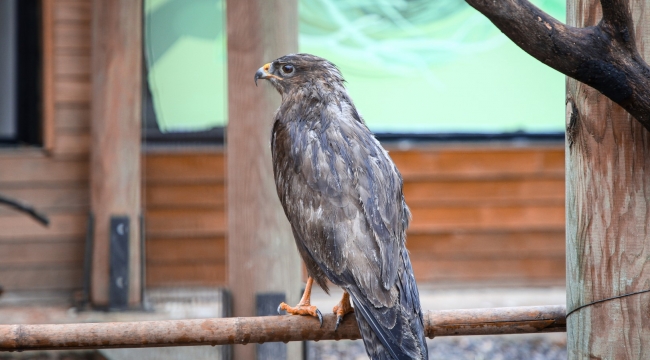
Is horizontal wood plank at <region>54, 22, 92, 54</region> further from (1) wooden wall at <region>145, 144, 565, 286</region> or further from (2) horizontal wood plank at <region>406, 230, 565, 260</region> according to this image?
(2) horizontal wood plank at <region>406, 230, 565, 260</region>

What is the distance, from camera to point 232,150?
288 centimetres

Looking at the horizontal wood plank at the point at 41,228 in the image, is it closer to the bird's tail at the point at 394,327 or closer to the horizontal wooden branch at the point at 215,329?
the horizontal wooden branch at the point at 215,329

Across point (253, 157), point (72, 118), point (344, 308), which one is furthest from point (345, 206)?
point (72, 118)

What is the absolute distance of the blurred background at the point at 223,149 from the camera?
5031 mm

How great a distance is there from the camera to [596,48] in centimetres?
163

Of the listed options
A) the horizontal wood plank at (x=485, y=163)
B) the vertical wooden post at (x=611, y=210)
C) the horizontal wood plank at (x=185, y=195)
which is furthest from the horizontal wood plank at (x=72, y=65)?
the vertical wooden post at (x=611, y=210)

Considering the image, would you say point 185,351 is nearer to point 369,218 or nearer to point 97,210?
point 97,210

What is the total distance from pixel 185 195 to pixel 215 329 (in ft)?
11.4

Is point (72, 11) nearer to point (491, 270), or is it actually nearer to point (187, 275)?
point (187, 275)

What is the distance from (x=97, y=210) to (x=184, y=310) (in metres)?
0.91

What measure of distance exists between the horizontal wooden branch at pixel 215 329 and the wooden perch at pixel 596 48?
Result: 2.20ft

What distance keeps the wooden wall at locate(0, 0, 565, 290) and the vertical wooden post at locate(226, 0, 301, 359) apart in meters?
2.19

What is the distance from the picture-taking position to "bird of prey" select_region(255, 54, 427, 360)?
1987 millimetres

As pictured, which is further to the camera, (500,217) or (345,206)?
(500,217)
